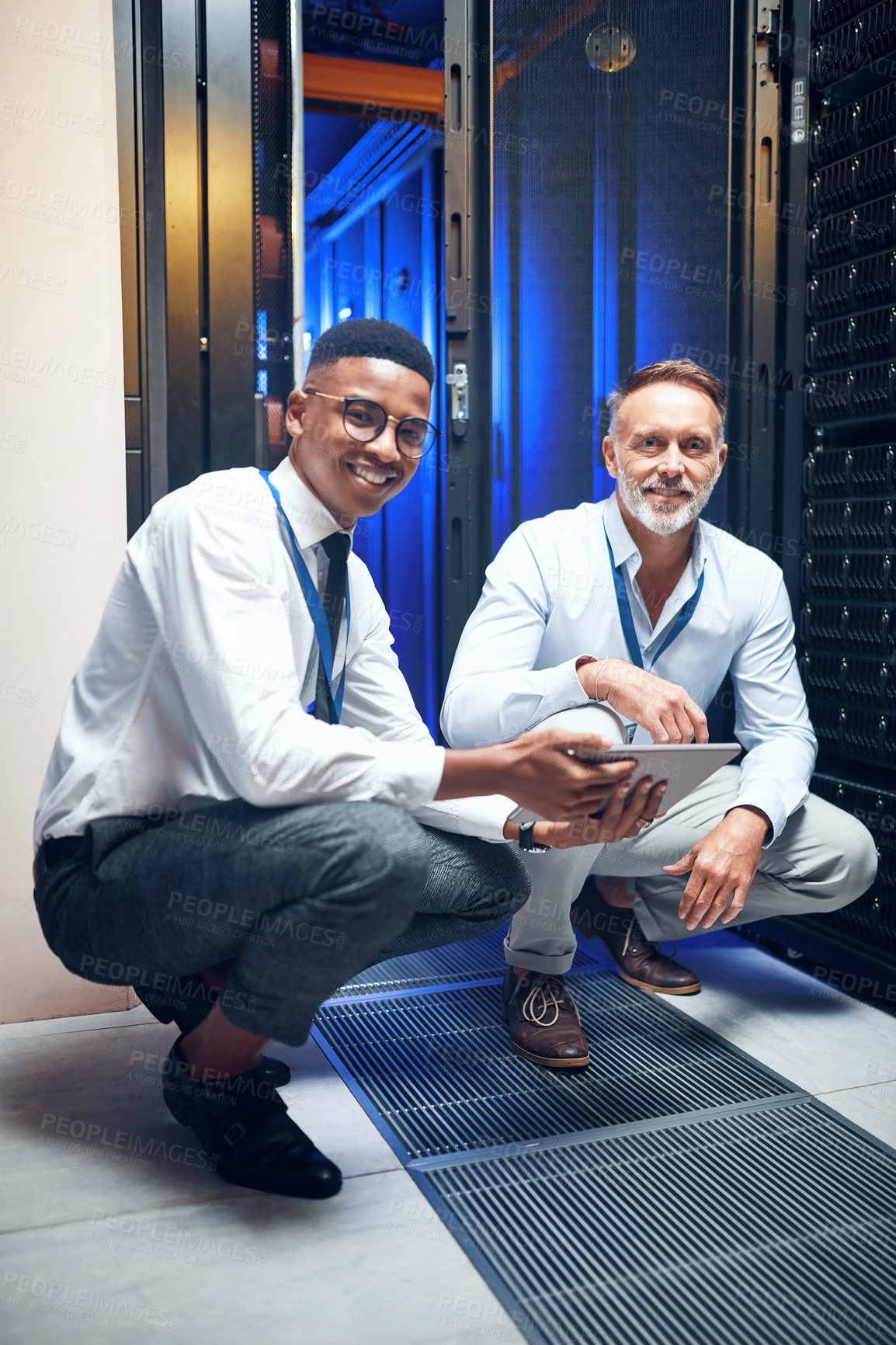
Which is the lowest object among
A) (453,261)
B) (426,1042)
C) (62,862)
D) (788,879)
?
(426,1042)

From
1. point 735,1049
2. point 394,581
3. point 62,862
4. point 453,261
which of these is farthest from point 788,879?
point 394,581

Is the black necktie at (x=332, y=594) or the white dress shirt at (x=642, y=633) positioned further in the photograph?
the white dress shirt at (x=642, y=633)

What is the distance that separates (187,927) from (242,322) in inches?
56.9

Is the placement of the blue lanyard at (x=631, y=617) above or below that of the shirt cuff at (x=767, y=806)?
above

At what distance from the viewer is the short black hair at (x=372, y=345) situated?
1658mm

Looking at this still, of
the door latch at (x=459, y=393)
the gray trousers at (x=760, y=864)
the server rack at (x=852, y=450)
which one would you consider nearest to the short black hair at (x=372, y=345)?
the door latch at (x=459, y=393)

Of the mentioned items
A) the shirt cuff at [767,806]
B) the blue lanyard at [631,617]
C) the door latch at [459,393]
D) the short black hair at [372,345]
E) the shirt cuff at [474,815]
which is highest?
the door latch at [459,393]

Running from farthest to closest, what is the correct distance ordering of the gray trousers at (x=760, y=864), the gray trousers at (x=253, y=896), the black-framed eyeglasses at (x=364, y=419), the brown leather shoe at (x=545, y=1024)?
1. the gray trousers at (x=760, y=864)
2. the brown leather shoe at (x=545, y=1024)
3. the black-framed eyeglasses at (x=364, y=419)
4. the gray trousers at (x=253, y=896)

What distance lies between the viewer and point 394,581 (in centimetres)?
473

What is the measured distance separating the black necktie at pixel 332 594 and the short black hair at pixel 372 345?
0.30m

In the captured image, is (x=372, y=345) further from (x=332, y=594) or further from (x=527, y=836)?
(x=527, y=836)

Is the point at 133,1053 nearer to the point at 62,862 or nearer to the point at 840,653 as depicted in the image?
the point at 62,862

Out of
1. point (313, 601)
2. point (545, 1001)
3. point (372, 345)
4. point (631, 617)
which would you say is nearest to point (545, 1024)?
point (545, 1001)

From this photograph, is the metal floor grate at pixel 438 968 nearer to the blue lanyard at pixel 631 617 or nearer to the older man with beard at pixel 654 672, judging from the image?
the older man with beard at pixel 654 672
